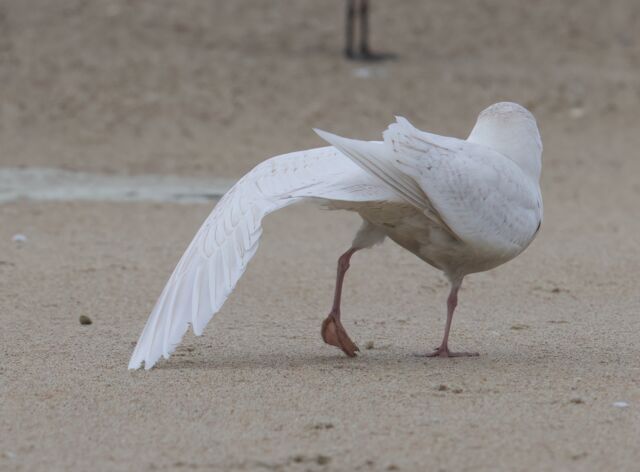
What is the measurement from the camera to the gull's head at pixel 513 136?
5.91 m

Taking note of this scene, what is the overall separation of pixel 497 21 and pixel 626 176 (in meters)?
6.57

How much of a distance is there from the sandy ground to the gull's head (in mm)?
977

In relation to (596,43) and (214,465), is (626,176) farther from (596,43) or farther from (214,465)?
(214,465)

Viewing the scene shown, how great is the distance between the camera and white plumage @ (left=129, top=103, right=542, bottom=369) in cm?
526

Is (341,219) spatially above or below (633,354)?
below

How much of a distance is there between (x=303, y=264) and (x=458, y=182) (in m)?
3.48

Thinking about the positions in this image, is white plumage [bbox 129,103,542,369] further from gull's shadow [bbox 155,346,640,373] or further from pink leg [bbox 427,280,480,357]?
gull's shadow [bbox 155,346,640,373]

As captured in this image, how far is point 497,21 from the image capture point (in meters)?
19.2

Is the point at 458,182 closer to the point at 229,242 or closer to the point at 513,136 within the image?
the point at 513,136

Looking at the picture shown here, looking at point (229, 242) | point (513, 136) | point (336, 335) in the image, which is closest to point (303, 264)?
point (336, 335)

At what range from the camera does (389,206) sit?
5449 millimetres

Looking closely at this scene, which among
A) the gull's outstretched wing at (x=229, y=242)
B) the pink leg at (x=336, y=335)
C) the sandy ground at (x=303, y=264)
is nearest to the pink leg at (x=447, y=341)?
the sandy ground at (x=303, y=264)

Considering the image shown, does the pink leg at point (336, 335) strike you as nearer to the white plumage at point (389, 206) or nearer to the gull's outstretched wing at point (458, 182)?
the white plumage at point (389, 206)

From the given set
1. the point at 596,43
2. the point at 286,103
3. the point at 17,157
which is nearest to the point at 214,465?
the point at 17,157
